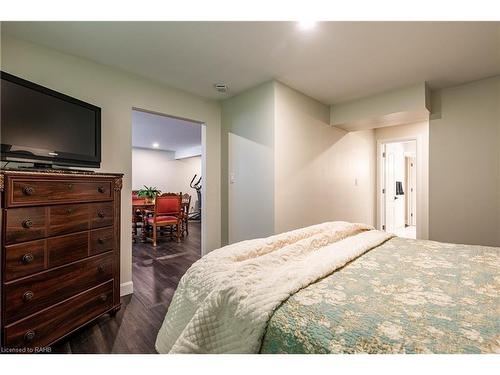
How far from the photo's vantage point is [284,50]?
77.7 inches

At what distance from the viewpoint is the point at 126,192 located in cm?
234

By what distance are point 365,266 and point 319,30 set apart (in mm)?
1670

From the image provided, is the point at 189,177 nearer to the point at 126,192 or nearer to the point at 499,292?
the point at 126,192

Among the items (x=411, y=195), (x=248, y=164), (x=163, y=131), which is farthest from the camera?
(x=411, y=195)

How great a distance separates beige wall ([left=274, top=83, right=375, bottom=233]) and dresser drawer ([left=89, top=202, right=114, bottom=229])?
5.17 feet

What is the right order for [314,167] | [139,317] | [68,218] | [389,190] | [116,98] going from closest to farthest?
[68,218], [139,317], [116,98], [314,167], [389,190]

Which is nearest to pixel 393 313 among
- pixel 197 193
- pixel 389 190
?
pixel 389 190

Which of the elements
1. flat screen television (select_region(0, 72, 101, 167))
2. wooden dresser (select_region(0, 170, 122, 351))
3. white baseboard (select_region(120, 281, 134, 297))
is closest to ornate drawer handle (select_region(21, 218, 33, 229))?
wooden dresser (select_region(0, 170, 122, 351))

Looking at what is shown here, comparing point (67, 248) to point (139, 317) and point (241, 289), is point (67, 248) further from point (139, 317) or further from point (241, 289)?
point (241, 289)

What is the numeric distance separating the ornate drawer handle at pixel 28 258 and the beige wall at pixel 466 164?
3951mm

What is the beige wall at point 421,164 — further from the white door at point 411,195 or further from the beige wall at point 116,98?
the beige wall at point 116,98

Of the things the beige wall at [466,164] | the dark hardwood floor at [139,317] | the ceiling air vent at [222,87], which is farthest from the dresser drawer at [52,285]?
the beige wall at [466,164]

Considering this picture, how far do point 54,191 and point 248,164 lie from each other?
1849mm

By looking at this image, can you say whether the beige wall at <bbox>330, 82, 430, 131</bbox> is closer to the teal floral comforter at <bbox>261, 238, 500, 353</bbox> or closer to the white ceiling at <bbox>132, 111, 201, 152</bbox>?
the teal floral comforter at <bbox>261, 238, 500, 353</bbox>
